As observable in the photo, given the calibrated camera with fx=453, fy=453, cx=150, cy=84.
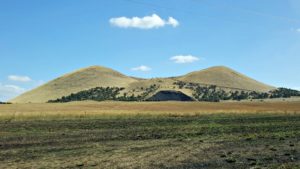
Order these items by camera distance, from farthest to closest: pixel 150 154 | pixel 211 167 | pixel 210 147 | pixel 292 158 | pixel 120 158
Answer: pixel 210 147 → pixel 150 154 → pixel 120 158 → pixel 292 158 → pixel 211 167

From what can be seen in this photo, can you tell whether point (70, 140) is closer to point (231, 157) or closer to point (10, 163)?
point (10, 163)

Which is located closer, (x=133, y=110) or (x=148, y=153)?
(x=148, y=153)

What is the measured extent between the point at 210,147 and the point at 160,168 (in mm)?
8514

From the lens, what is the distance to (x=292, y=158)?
22.8 meters

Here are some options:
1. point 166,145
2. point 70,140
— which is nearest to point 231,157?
point 166,145

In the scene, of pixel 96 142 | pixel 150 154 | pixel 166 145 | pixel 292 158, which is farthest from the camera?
pixel 96 142

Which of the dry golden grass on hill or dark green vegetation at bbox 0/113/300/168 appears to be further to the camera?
the dry golden grass on hill

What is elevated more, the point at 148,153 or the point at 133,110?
the point at 133,110

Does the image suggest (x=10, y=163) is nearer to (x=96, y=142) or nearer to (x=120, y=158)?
(x=120, y=158)

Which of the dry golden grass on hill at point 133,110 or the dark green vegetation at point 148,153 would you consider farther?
the dry golden grass on hill at point 133,110

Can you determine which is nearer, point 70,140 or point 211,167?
point 211,167

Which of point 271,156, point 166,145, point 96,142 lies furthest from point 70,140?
point 271,156

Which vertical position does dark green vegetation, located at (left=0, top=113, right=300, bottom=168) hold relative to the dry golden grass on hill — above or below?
below

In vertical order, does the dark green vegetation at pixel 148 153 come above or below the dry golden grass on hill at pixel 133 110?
below
